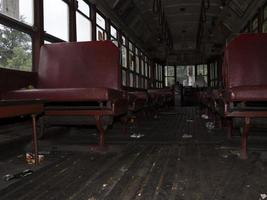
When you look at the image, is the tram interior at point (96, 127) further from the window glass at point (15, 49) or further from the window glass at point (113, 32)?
the window glass at point (113, 32)

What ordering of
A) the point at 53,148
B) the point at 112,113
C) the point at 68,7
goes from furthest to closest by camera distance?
the point at 68,7, the point at 53,148, the point at 112,113

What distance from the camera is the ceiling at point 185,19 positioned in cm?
966

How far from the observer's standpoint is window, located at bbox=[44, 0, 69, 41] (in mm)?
5120

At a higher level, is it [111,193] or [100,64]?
[100,64]

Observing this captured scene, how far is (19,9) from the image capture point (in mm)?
4262

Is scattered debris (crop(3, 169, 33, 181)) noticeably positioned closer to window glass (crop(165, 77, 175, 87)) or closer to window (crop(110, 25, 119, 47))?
window (crop(110, 25, 119, 47))

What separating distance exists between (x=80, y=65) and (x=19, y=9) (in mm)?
1161

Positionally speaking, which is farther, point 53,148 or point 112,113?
point 53,148

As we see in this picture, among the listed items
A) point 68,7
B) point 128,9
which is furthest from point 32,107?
point 128,9

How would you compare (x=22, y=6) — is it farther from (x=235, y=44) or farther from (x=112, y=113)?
(x=235, y=44)

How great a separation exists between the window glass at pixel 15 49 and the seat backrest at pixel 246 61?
102 inches

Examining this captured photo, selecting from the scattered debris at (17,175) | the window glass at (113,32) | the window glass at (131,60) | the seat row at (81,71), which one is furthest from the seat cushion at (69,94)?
the window glass at (131,60)

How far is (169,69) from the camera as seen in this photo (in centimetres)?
2212

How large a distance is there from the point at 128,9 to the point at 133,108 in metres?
6.20
